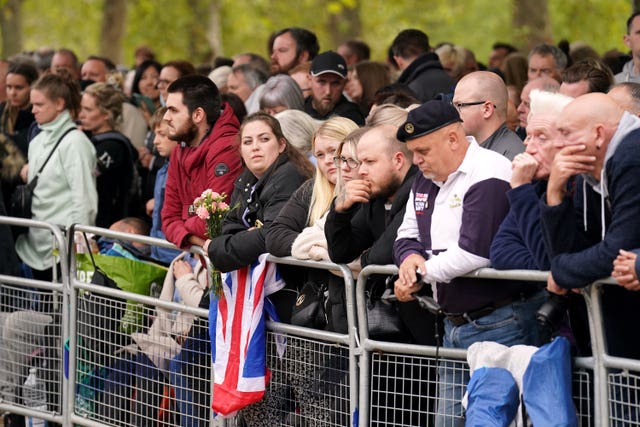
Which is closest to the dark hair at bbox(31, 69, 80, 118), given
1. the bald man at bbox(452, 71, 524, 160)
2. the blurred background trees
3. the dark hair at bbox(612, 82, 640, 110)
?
the bald man at bbox(452, 71, 524, 160)

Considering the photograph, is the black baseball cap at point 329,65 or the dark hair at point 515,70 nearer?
the black baseball cap at point 329,65

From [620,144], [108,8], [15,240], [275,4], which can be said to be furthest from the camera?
[275,4]

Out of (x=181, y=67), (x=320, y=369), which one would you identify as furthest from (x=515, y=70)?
(x=320, y=369)

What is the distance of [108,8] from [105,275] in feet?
72.0

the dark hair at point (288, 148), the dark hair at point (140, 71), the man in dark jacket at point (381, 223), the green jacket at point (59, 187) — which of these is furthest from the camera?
the dark hair at point (140, 71)

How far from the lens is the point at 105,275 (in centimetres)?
824

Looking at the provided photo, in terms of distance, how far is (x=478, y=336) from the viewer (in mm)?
5844

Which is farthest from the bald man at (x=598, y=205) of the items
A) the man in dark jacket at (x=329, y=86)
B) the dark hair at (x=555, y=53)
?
the dark hair at (x=555, y=53)

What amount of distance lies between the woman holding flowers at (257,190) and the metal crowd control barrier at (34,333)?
60.3 inches

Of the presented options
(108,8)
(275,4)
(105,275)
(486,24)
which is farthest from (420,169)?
(275,4)

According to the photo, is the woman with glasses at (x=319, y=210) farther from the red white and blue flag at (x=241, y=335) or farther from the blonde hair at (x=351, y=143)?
the red white and blue flag at (x=241, y=335)

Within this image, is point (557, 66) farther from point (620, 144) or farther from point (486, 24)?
point (486, 24)

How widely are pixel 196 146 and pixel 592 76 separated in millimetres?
2681

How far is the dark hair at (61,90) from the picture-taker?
1011 centimetres
